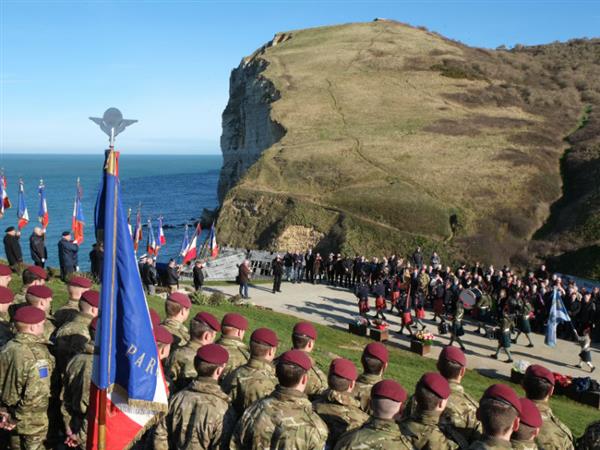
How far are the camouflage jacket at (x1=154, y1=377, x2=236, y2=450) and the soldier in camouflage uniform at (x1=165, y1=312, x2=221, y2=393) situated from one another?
1344mm

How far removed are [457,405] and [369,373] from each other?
41.9 inches

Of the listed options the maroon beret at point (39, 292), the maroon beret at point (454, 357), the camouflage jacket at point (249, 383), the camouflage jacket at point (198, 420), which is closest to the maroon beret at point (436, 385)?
the maroon beret at point (454, 357)

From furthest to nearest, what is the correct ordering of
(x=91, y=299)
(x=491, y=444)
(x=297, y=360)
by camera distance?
(x=91, y=299) → (x=297, y=360) → (x=491, y=444)

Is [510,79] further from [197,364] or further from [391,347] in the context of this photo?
[197,364]

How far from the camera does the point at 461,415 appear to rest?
660 centimetres

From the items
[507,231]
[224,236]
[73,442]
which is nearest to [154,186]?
[224,236]

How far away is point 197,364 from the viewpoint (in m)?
6.32

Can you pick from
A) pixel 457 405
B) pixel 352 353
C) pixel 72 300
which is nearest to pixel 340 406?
pixel 457 405

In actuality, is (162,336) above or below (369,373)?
above

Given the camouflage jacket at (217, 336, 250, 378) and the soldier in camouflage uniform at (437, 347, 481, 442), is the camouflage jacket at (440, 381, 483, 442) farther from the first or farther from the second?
the camouflage jacket at (217, 336, 250, 378)

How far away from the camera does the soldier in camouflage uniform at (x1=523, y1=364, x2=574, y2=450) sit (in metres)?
6.33

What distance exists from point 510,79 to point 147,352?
3296 inches

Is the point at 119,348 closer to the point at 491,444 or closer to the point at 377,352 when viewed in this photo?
the point at 377,352

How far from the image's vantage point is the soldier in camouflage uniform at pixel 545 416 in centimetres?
633
